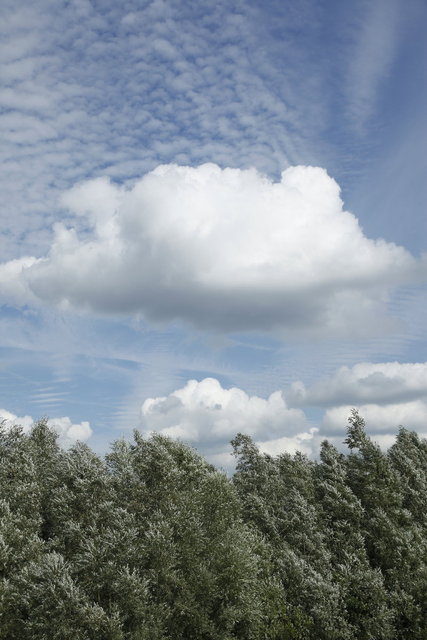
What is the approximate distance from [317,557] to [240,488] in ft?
50.8

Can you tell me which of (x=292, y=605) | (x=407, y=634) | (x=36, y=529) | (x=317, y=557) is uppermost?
(x=36, y=529)

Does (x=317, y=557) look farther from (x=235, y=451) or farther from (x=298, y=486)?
(x=235, y=451)

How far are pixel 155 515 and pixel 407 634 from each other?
36757 mm

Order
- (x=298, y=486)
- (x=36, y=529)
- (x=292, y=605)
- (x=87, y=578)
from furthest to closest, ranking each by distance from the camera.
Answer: (x=298, y=486)
(x=292, y=605)
(x=36, y=529)
(x=87, y=578)

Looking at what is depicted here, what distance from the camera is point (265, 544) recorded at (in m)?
77.0

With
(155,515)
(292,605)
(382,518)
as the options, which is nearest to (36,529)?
(155,515)

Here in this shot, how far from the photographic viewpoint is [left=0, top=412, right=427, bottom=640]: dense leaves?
58375 millimetres

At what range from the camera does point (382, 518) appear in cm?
8250

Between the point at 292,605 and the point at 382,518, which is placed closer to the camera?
the point at 292,605

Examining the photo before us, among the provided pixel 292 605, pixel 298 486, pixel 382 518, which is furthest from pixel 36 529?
pixel 382 518

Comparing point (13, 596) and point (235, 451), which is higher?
point (235, 451)

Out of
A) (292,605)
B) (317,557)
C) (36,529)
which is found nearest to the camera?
(36,529)

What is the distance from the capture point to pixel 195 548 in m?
64.2

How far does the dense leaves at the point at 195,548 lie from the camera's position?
58375mm
